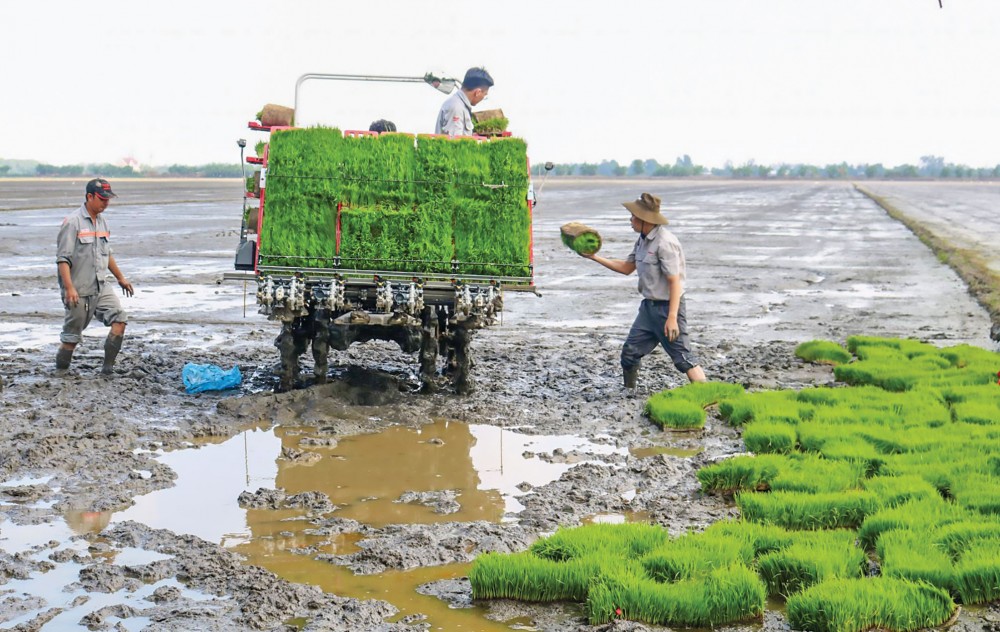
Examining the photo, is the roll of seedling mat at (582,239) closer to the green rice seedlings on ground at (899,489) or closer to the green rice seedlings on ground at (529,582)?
the green rice seedlings on ground at (899,489)

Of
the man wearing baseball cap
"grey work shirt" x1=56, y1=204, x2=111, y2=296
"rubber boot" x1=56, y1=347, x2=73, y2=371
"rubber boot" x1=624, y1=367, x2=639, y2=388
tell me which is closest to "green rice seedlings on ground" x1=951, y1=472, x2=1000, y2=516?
"rubber boot" x1=624, y1=367, x2=639, y2=388

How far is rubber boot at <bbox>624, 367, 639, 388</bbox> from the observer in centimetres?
1091

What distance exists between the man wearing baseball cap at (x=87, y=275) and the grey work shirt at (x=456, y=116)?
3.17 meters

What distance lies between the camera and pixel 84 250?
35.1ft

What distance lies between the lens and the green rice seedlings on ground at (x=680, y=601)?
211 inches

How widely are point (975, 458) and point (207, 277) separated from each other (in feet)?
50.3

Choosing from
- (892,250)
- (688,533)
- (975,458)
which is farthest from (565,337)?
(892,250)

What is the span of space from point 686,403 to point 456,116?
335 cm

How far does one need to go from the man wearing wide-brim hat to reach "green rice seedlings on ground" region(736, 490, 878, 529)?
3.61 m

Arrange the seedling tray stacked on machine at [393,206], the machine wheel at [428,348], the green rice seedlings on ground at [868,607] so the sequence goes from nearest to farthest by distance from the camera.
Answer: the green rice seedlings on ground at [868,607]
the seedling tray stacked on machine at [393,206]
the machine wheel at [428,348]

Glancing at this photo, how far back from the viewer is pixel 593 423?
31.8 feet

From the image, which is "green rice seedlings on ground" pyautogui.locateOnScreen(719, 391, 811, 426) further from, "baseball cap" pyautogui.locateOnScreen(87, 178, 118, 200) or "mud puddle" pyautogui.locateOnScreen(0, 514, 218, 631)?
"baseball cap" pyautogui.locateOnScreen(87, 178, 118, 200)

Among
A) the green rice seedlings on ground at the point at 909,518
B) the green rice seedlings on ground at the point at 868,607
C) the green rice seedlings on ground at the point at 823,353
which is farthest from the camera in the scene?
the green rice seedlings on ground at the point at 823,353

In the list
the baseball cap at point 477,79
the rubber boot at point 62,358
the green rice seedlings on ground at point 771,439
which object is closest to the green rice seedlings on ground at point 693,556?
the green rice seedlings on ground at point 771,439
